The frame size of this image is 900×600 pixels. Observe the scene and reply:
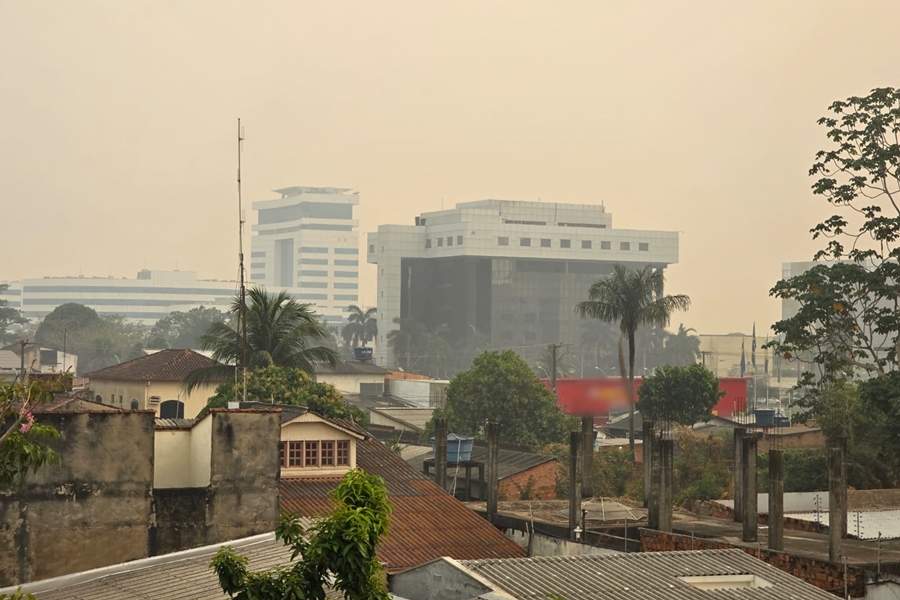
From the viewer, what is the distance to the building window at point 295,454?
34.0 meters

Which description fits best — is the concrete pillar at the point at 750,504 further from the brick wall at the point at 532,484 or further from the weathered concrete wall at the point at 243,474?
the brick wall at the point at 532,484

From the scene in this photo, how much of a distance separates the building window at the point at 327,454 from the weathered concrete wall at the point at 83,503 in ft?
38.4

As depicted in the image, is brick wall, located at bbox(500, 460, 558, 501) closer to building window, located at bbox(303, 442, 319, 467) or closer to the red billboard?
building window, located at bbox(303, 442, 319, 467)

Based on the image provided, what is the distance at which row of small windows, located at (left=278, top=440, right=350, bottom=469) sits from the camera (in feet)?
112

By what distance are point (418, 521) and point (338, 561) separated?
19048 millimetres

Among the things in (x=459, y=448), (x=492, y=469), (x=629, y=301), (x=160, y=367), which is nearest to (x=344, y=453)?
(x=492, y=469)

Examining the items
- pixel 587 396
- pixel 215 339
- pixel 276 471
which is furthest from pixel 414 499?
pixel 587 396

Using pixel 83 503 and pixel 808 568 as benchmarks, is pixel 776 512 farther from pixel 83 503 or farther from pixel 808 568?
pixel 83 503

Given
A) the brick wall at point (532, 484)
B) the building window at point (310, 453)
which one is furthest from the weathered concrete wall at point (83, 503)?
the brick wall at point (532, 484)

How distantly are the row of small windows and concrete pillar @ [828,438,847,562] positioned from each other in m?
12.4

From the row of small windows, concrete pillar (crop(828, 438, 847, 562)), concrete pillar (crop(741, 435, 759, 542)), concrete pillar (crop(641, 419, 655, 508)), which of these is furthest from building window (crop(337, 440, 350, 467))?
concrete pillar (crop(641, 419, 655, 508))

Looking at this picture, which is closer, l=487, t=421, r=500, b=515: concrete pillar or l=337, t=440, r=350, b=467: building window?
l=337, t=440, r=350, b=467: building window

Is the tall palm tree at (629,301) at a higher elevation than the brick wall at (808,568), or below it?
higher

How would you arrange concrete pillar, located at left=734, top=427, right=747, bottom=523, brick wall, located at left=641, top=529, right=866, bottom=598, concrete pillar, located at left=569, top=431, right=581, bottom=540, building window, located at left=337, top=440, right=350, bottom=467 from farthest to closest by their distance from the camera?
concrete pillar, located at left=734, top=427, right=747, bottom=523 < concrete pillar, located at left=569, top=431, right=581, bottom=540 < building window, located at left=337, top=440, right=350, bottom=467 < brick wall, located at left=641, top=529, right=866, bottom=598
